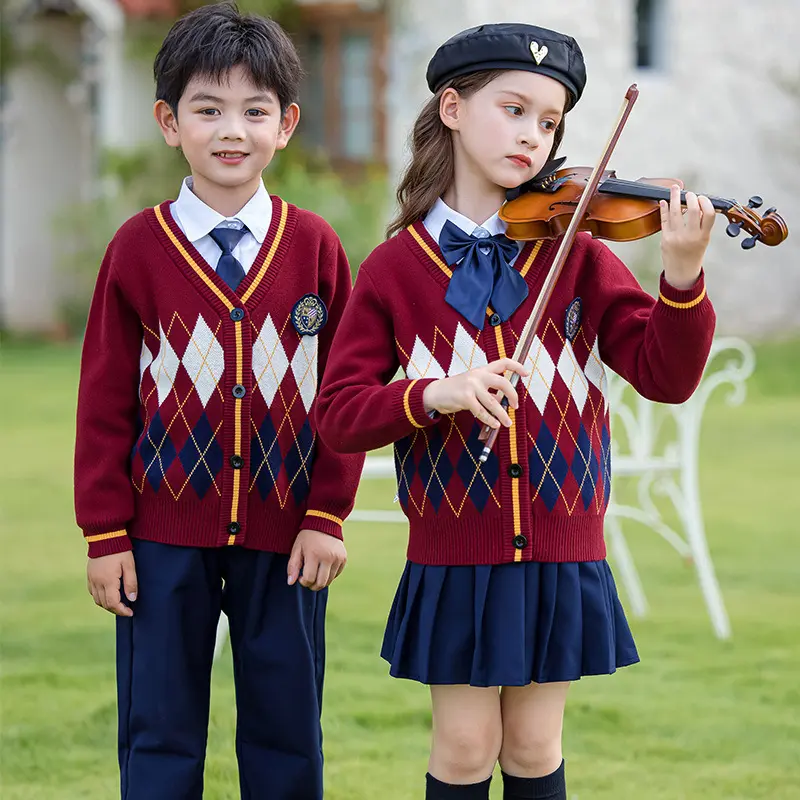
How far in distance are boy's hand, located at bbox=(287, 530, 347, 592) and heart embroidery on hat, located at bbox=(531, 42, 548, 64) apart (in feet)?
2.75

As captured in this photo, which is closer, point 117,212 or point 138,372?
point 138,372

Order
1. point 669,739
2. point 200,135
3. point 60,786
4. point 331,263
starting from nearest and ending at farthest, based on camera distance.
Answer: point 200,135, point 331,263, point 60,786, point 669,739

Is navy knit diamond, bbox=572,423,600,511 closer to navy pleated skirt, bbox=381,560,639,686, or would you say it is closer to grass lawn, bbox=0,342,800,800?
navy pleated skirt, bbox=381,560,639,686

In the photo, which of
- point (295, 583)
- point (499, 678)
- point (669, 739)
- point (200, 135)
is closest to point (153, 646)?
point (295, 583)

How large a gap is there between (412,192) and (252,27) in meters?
0.40

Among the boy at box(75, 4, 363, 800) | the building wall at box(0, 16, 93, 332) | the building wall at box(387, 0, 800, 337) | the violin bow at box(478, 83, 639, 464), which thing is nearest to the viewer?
the violin bow at box(478, 83, 639, 464)

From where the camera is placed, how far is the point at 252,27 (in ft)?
7.69

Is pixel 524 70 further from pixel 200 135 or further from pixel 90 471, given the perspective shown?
pixel 90 471

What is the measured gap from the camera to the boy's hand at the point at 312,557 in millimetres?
2312

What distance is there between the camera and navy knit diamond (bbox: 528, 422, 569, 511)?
2.13 m

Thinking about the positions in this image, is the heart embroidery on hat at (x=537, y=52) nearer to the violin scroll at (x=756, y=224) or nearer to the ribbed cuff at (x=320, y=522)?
the violin scroll at (x=756, y=224)

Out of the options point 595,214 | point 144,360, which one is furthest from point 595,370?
point 144,360

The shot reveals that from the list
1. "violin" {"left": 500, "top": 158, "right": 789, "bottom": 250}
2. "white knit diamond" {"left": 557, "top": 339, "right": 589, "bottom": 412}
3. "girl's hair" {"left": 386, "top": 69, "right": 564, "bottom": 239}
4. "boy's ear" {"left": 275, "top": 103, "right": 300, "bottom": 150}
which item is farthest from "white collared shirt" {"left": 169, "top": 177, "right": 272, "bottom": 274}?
"white knit diamond" {"left": 557, "top": 339, "right": 589, "bottom": 412}

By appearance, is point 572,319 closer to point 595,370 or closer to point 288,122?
point 595,370
